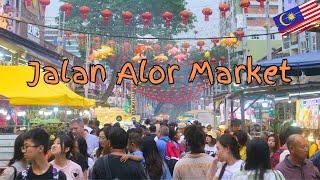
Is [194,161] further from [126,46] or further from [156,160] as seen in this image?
[126,46]

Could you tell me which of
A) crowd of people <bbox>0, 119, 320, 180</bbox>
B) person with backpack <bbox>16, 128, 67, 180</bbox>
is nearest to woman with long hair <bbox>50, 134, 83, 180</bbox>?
crowd of people <bbox>0, 119, 320, 180</bbox>

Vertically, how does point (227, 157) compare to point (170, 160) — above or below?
above

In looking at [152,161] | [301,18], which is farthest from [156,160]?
[301,18]

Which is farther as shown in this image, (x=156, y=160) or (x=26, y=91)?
(x=26, y=91)

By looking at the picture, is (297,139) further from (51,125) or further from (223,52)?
(223,52)

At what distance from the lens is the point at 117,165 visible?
4898 millimetres

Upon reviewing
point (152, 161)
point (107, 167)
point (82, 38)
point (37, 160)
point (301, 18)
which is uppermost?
point (82, 38)

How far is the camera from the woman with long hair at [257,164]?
4332mm

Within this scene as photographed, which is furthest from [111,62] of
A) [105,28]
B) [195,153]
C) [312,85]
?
[195,153]

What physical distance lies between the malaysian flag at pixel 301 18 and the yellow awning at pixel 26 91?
5.76 metres

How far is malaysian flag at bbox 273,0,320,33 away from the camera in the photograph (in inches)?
416

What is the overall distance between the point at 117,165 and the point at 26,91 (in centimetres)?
804

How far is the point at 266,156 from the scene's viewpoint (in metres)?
4.41

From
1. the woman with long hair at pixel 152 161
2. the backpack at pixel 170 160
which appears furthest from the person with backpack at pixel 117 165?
the backpack at pixel 170 160
